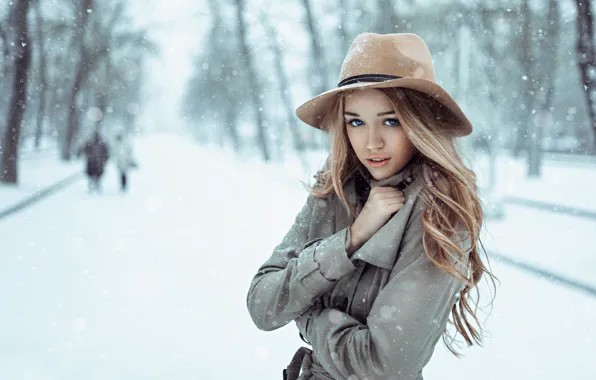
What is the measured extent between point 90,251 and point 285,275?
280 inches

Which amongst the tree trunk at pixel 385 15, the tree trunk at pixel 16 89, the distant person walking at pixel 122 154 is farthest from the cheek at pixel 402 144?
the distant person walking at pixel 122 154

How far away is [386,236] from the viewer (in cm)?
134

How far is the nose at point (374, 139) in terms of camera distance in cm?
146

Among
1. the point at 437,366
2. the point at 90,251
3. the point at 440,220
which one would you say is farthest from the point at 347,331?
the point at 90,251

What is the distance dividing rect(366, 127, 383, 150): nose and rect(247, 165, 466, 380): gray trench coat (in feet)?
0.42

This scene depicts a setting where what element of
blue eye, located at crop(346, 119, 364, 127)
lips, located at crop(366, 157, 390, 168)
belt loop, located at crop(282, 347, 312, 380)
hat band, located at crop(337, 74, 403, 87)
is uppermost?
hat band, located at crop(337, 74, 403, 87)

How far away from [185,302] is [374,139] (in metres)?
4.43

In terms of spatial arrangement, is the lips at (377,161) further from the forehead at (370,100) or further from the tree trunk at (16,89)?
the tree trunk at (16,89)

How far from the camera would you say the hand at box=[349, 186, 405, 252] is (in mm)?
1379

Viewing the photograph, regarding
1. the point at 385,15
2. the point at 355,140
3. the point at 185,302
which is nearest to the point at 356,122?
the point at 355,140

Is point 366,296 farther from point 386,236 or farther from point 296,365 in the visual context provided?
point 296,365

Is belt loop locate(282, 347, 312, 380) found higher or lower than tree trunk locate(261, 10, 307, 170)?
lower

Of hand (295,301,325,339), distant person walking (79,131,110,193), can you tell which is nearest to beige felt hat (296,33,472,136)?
hand (295,301,325,339)

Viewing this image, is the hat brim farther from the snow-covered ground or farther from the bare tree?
the bare tree
